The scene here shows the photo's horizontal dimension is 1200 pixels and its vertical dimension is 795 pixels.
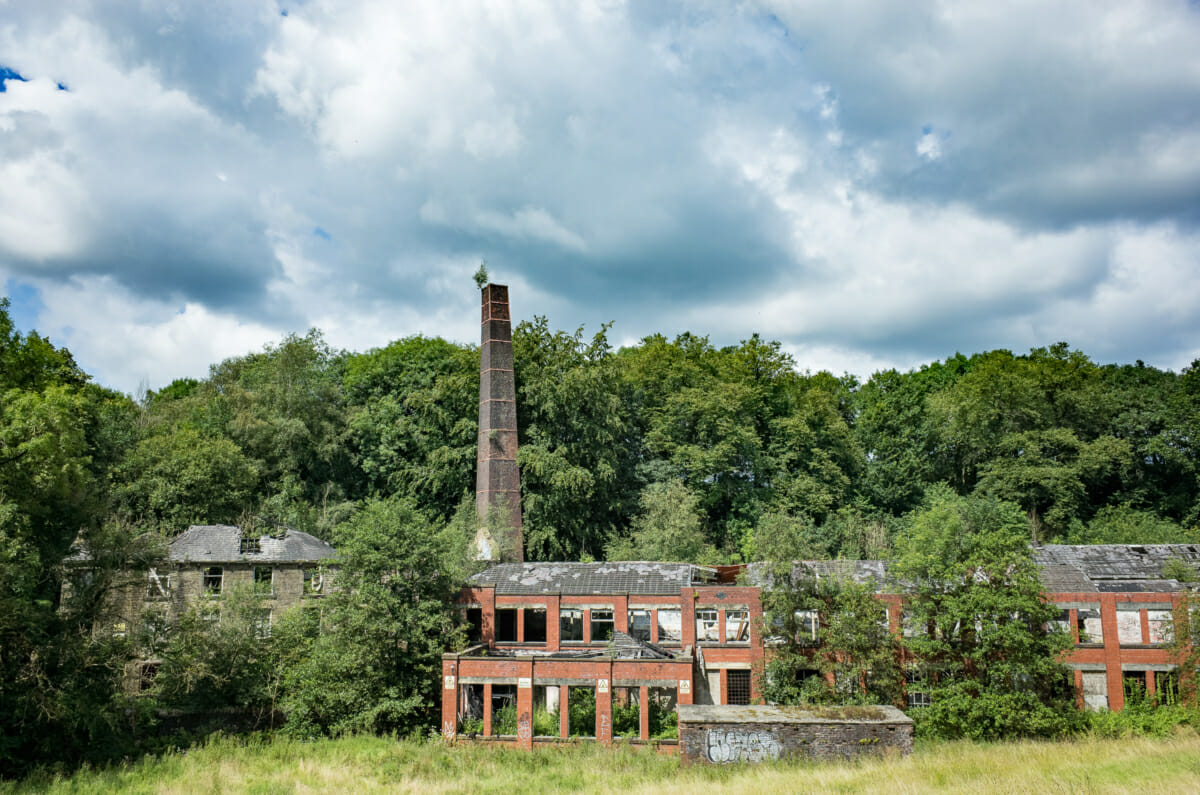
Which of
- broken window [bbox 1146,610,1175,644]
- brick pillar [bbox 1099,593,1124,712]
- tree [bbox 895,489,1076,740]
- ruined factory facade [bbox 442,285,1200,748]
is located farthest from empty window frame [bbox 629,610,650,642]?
broken window [bbox 1146,610,1175,644]

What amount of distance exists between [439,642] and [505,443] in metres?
15.9

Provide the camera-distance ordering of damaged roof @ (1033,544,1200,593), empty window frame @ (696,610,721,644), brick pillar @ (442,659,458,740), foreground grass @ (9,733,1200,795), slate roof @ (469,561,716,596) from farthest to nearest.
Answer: slate roof @ (469,561,716,596)
damaged roof @ (1033,544,1200,593)
empty window frame @ (696,610,721,644)
brick pillar @ (442,659,458,740)
foreground grass @ (9,733,1200,795)

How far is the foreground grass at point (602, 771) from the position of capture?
21.6 meters

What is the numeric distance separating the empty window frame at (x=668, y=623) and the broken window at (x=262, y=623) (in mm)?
16204

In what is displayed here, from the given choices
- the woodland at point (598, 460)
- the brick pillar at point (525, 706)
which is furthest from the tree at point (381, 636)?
the brick pillar at point (525, 706)

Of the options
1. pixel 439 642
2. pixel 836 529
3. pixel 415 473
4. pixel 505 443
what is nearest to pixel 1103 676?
pixel 836 529

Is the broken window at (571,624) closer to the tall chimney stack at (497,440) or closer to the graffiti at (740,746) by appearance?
the tall chimney stack at (497,440)

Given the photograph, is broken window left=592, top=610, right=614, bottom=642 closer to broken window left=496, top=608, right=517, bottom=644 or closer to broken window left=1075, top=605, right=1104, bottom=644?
broken window left=496, top=608, right=517, bottom=644

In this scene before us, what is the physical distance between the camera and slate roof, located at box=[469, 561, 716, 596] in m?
36.0

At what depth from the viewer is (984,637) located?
29.3 meters

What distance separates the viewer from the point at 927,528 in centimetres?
3238

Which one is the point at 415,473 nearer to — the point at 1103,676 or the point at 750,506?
the point at 750,506

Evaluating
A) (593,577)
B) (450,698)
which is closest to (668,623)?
(593,577)

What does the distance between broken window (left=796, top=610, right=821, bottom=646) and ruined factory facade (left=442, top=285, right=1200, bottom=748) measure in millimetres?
78
